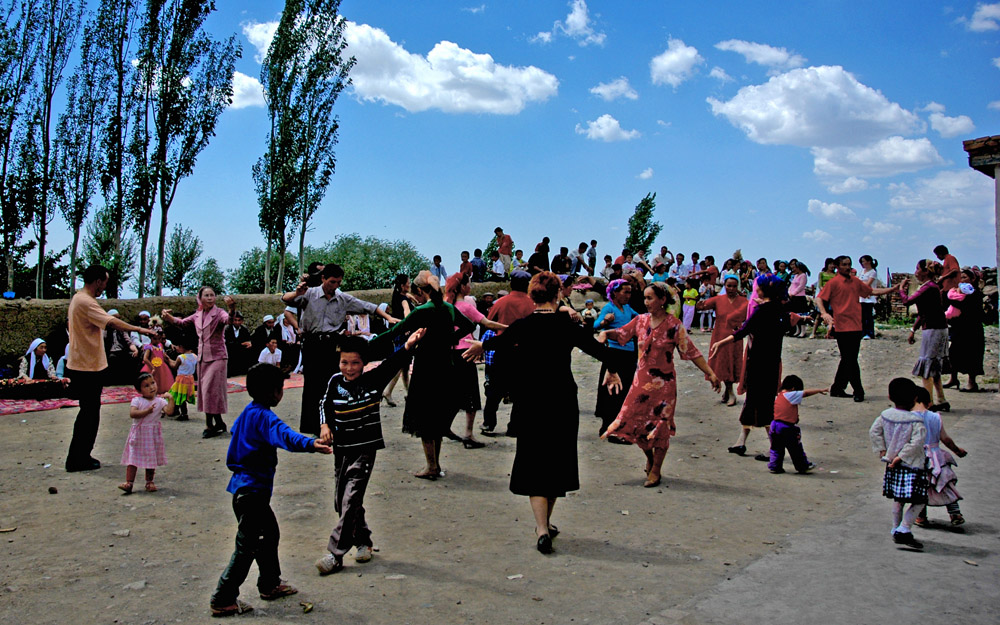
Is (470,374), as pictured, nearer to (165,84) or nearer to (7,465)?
(7,465)

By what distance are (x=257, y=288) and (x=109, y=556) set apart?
32.5 metres

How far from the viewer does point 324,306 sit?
8.65 meters

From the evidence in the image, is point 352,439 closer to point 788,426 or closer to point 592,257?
point 788,426

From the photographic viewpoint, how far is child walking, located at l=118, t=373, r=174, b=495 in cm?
694

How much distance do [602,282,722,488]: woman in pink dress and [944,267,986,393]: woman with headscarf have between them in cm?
686

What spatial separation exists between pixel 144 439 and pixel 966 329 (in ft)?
36.5

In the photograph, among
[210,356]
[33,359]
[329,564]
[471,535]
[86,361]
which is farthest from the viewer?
[33,359]

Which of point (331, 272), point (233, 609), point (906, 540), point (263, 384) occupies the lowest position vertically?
point (233, 609)

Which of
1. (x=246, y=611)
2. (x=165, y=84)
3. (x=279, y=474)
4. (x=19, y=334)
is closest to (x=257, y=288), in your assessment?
(x=165, y=84)

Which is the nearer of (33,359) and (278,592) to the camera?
(278,592)

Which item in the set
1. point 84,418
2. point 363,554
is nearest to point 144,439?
point 84,418

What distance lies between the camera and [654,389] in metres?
7.18

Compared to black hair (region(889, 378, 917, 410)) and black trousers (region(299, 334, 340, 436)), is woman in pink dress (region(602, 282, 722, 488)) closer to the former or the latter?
black hair (region(889, 378, 917, 410))

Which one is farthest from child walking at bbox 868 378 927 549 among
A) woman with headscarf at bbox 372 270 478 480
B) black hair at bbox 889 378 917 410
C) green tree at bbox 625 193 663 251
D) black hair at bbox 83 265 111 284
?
green tree at bbox 625 193 663 251
